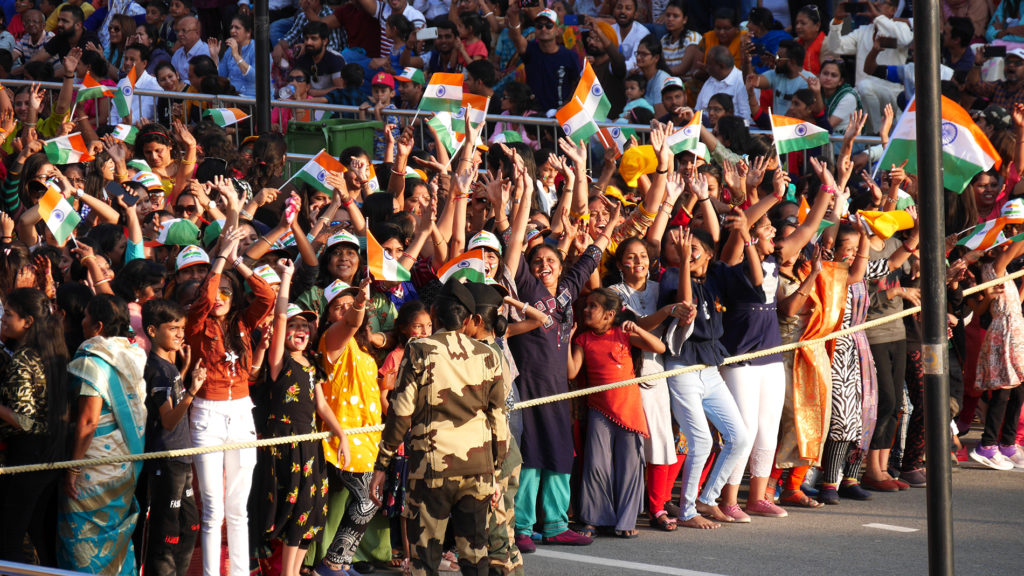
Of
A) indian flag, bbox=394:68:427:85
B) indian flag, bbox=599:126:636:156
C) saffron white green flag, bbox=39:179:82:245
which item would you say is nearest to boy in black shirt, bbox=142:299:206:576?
saffron white green flag, bbox=39:179:82:245

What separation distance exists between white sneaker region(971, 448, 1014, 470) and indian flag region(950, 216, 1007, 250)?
63.5 inches

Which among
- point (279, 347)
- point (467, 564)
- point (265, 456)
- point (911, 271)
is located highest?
point (911, 271)

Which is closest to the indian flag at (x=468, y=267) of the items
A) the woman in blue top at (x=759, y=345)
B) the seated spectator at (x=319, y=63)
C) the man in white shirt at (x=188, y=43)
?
the woman in blue top at (x=759, y=345)

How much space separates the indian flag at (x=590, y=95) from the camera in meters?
10.6

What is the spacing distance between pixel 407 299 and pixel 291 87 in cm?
710

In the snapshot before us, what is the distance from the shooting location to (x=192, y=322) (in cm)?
729

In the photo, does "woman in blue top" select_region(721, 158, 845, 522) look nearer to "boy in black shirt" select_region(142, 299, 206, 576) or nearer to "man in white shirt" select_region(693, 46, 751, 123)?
"boy in black shirt" select_region(142, 299, 206, 576)

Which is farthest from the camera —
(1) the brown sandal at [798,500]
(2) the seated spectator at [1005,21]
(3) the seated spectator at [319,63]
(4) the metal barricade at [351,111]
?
(3) the seated spectator at [319,63]

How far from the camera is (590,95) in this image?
35.1 ft

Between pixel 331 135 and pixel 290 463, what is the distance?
604 cm

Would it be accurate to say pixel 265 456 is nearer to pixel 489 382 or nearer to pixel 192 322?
pixel 192 322

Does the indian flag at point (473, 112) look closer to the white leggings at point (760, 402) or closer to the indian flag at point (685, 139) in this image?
the indian flag at point (685, 139)

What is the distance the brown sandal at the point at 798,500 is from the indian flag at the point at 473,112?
3468 millimetres

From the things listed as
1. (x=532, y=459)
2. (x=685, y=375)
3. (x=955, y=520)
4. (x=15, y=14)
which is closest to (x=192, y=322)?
(x=532, y=459)
